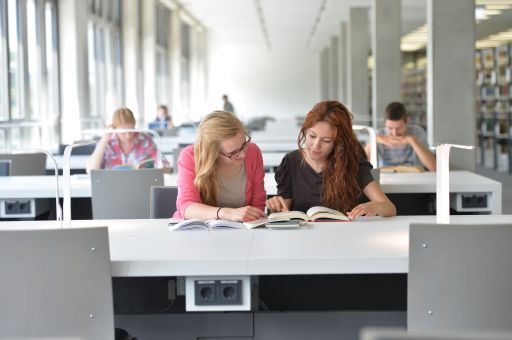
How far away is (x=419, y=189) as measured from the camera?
422cm

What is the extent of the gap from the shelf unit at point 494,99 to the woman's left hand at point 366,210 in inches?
400

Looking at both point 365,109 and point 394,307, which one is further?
point 365,109

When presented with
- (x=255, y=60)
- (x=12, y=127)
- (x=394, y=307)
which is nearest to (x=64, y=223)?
(x=394, y=307)

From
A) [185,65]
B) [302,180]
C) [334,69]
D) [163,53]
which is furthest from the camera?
[185,65]

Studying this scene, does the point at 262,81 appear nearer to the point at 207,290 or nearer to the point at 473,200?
the point at 473,200

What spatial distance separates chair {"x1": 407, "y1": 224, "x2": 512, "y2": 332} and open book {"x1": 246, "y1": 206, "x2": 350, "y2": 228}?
0.83 m

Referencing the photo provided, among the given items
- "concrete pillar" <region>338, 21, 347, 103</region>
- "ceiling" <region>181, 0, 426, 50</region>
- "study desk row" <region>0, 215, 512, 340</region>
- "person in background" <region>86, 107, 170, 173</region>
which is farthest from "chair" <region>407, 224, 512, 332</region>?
"concrete pillar" <region>338, 21, 347, 103</region>

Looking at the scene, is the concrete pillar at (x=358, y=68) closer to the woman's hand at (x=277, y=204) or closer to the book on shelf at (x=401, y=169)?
the book on shelf at (x=401, y=169)

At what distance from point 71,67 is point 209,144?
8.14 metres

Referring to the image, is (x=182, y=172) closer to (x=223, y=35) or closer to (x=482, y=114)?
(x=482, y=114)

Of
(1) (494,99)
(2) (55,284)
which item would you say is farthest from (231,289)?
(1) (494,99)

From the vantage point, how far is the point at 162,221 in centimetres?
311

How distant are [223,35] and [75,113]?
46.8 ft

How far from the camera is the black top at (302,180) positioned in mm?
3352
